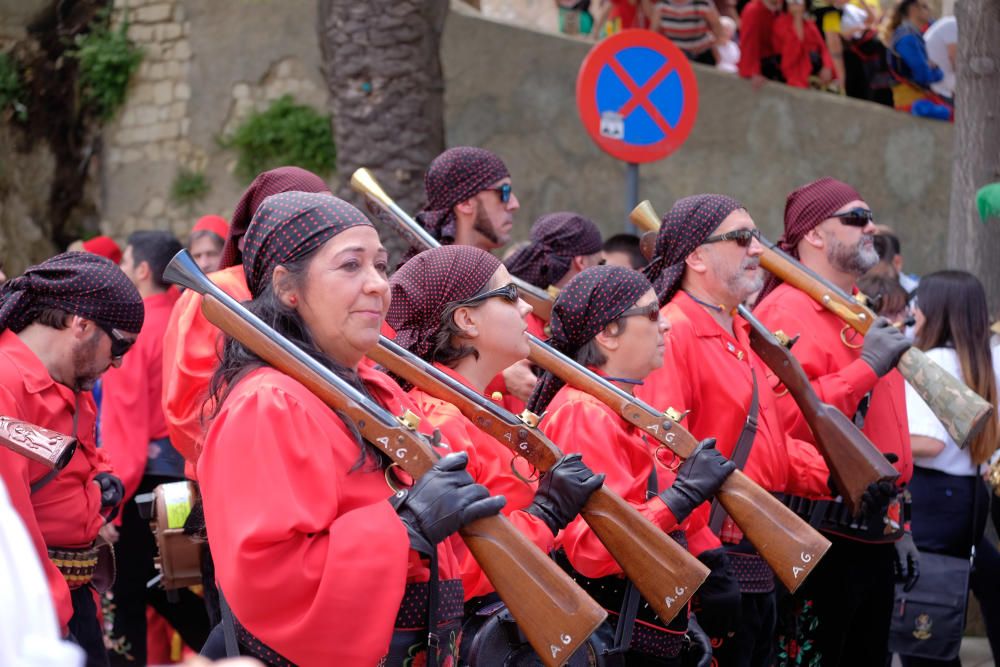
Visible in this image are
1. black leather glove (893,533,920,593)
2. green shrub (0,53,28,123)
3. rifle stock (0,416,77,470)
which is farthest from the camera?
green shrub (0,53,28,123)

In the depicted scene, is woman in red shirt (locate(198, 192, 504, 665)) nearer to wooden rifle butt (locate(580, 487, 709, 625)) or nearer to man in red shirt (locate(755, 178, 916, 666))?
wooden rifle butt (locate(580, 487, 709, 625))

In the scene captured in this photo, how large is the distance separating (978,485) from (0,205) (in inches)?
364

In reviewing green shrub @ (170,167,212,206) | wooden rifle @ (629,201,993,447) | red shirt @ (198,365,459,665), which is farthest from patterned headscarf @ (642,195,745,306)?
green shrub @ (170,167,212,206)

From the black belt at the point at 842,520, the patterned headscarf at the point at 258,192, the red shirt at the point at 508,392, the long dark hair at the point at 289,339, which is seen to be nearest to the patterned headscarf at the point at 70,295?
the patterned headscarf at the point at 258,192

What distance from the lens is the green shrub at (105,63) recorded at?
41.8ft

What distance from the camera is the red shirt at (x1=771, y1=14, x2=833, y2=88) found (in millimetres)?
12344

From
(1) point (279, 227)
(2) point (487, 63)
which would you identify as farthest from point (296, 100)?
(1) point (279, 227)

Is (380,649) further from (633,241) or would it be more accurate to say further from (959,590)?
(633,241)

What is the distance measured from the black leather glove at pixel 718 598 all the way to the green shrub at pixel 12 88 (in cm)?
980

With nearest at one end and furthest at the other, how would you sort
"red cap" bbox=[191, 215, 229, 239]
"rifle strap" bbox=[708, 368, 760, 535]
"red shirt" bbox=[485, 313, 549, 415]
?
"rifle strap" bbox=[708, 368, 760, 535] → "red shirt" bbox=[485, 313, 549, 415] → "red cap" bbox=[191, 215, 229, 239]

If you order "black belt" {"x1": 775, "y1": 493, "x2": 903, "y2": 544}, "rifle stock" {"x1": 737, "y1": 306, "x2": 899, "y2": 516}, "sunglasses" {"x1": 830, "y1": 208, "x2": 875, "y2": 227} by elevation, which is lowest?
"black belt" {"x1": 775, "y1": 493, "x2": 903, "y2": 544}

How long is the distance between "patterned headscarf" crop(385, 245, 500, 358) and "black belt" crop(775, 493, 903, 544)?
1839 mm

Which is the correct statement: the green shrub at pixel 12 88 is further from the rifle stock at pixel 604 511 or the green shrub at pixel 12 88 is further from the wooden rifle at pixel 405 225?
the rifle stock at pixel 604 511

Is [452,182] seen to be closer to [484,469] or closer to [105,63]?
[484,469]
